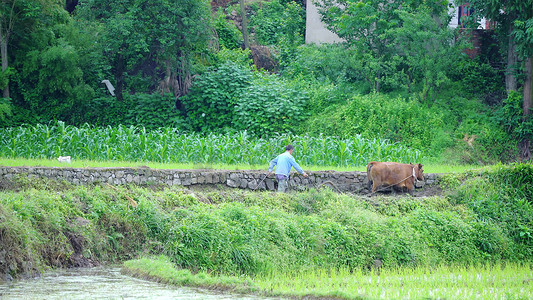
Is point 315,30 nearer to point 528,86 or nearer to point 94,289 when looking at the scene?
point 528,86

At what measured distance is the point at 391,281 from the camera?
11219 millimetres

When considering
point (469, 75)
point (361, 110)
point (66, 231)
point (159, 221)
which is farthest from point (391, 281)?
point (469, 75)

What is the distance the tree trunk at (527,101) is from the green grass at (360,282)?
13512mm

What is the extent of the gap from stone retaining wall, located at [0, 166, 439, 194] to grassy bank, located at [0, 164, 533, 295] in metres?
0.69

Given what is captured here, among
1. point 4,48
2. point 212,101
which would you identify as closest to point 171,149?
point 212,101

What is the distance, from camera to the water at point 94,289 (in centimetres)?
921

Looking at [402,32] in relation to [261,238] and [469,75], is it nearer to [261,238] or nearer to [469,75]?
[469,75]

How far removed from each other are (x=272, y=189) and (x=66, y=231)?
276 inches

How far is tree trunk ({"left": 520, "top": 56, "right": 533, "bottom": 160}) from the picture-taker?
25.1 meters

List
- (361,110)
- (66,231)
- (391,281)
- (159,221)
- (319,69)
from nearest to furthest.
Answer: (391,281) < (66,231) < (159,221) < (361,110) < (319,69)

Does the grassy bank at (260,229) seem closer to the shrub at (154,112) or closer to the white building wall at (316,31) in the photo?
the shrub at (154,112)

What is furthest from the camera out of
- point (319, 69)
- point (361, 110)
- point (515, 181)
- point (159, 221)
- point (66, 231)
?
point (319, 69)

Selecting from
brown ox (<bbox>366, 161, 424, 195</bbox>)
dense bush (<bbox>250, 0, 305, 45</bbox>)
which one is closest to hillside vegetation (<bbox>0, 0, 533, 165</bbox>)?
dense bush (<bbox>250, 0, 305, 45</bbox>)

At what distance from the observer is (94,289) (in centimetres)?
973
